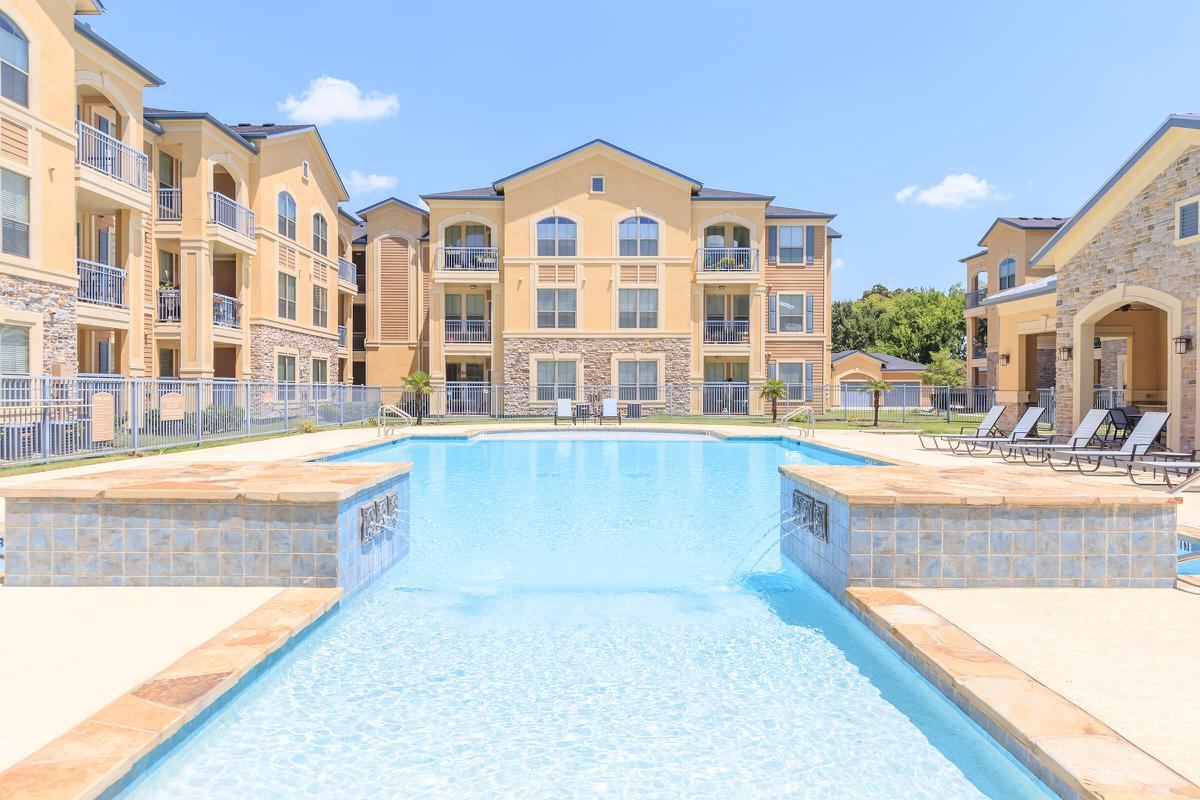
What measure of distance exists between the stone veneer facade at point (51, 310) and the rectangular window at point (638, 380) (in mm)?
19536

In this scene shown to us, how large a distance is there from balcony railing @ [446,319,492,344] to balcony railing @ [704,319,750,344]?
949 centimetres

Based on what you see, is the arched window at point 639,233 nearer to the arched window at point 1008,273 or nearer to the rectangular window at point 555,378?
the rectangular window at point 555,378

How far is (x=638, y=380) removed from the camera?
31.2 metres

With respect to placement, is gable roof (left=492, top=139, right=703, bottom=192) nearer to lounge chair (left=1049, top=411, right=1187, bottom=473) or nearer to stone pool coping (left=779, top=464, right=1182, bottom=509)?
lounge chair (left=1049, top=411, right=1187, bottom=473)

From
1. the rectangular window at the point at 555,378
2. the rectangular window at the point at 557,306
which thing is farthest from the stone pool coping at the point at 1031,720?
the rectangular window at the point at 557,306

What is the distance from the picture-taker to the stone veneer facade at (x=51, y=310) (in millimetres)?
14602

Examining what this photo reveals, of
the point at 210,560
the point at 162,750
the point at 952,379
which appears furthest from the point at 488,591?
the point at 952,379

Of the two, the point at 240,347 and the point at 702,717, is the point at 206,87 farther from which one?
the point at 702,717

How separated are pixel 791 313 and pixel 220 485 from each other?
3019cm

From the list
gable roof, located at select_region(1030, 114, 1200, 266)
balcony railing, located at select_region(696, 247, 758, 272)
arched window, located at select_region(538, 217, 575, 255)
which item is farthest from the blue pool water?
balcony railing, located at select_region(696, 247, 758, 272)

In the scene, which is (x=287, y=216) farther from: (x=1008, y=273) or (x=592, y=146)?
(x=1008, y=273)

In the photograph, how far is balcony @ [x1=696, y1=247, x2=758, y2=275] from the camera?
30.9m

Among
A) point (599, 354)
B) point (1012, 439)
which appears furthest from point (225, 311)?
point (1012, 439)

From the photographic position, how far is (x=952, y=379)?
4147cm
